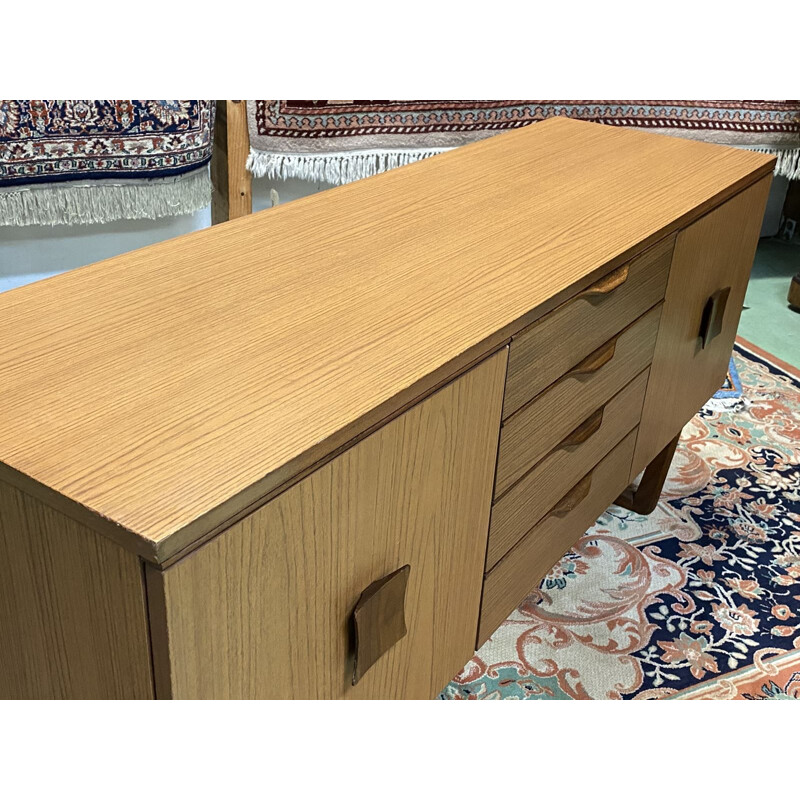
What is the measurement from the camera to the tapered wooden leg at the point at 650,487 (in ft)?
4.88

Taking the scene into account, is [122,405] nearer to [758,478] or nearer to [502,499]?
[502,499]

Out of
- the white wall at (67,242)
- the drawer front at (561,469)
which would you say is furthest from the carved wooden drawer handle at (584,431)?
the white wall at (67,242)

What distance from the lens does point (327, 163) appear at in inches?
78.5

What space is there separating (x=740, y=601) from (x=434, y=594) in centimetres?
72

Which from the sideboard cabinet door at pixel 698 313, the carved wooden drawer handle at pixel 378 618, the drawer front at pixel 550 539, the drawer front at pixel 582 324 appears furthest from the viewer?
the sideboard cabinet door at pixel 698 313

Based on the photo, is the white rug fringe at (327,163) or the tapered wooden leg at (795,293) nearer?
the white rug fringe at (327,163)

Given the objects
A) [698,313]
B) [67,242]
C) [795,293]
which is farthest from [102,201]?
[795,293]

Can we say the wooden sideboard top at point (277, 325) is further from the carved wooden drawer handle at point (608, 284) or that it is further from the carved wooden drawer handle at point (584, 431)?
the carved wooden drawer handle at point (584, 431)

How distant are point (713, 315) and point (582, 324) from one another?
47 centimetres

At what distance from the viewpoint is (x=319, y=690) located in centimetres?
70

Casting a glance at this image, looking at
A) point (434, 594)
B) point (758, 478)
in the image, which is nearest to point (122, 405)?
point (434, 594)

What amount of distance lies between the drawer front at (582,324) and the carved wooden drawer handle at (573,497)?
18cm

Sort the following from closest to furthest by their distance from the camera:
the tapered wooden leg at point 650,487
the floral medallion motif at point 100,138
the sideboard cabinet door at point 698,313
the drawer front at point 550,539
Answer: the drawer front at point 550,539 < the sideboard cabinet door at point 698,313 < the tapered wooden leg at point 650,487 < the floral medallion motif at point 100,138

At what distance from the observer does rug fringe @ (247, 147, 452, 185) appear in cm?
192
